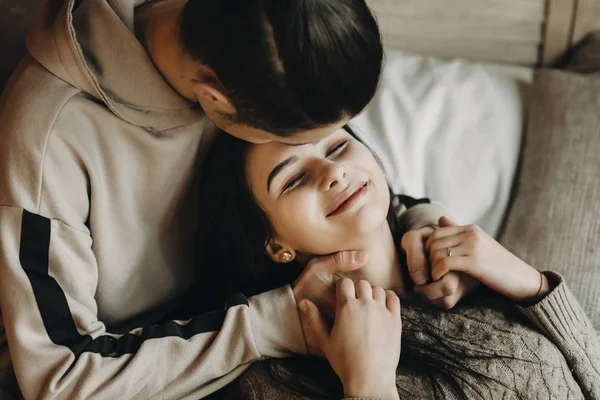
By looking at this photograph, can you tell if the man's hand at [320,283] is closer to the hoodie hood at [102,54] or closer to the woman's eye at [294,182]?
the woman's eye at [294,182]

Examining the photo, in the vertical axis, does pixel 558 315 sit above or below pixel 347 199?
below

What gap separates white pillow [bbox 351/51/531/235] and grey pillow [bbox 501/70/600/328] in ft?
0.14

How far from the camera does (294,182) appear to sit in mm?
941

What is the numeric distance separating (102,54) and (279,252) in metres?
0.40

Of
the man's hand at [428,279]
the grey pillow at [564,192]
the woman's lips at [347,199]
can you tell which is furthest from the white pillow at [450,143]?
the woman's lips at [347,199]

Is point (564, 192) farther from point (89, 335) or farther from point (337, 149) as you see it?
point (89, 335)

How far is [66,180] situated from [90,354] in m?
0.25

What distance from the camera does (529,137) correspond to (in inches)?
54.1

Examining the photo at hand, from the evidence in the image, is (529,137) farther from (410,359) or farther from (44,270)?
(44,270)

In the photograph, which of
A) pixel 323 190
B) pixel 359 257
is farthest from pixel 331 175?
pixel 359 257

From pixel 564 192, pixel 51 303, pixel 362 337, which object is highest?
pixel 51 303

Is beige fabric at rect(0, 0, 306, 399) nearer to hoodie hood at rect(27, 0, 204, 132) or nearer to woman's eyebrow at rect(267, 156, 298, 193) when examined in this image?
hoodie hood at rect(27, 0, 204, 132)

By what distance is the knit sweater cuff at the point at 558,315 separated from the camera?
960mm

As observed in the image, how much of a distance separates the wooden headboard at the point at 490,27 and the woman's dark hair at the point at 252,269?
613mm
